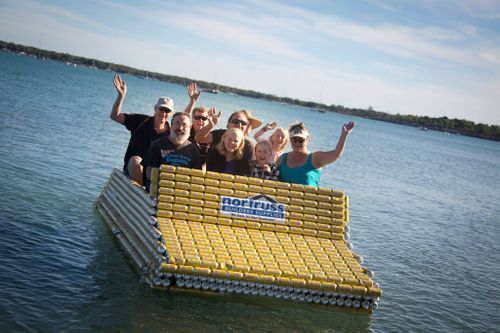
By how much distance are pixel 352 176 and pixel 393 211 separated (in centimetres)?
923

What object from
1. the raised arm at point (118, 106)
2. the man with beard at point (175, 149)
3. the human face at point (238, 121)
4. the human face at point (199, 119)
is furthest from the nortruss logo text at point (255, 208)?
the raised arm at point (118, 106)

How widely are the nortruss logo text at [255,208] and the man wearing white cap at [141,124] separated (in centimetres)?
214

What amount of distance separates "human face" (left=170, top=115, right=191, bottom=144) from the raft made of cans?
0.59 meters

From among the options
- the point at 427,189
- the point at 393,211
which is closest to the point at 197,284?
the point at 393,211

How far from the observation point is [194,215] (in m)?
8.73

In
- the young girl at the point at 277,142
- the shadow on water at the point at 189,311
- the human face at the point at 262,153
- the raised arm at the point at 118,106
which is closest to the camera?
the shadow on water at the point at 189,311

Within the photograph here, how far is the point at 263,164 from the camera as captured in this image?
31.0 feet

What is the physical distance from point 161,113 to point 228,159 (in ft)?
5.46

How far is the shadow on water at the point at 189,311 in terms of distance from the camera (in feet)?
23.4

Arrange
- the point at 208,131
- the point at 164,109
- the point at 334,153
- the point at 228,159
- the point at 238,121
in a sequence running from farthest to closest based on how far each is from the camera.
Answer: the point at 164,109 < the point at 208,131 < the point at 238,121 < the point at 228,159 < the point at 334,153

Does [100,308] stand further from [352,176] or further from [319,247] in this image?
[352,176]

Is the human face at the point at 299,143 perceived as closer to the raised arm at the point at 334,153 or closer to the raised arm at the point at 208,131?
the raised arm at the point at 334,153

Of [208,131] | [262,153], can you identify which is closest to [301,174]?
[262,153]

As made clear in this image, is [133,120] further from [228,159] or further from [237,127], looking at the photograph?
[228,159]
